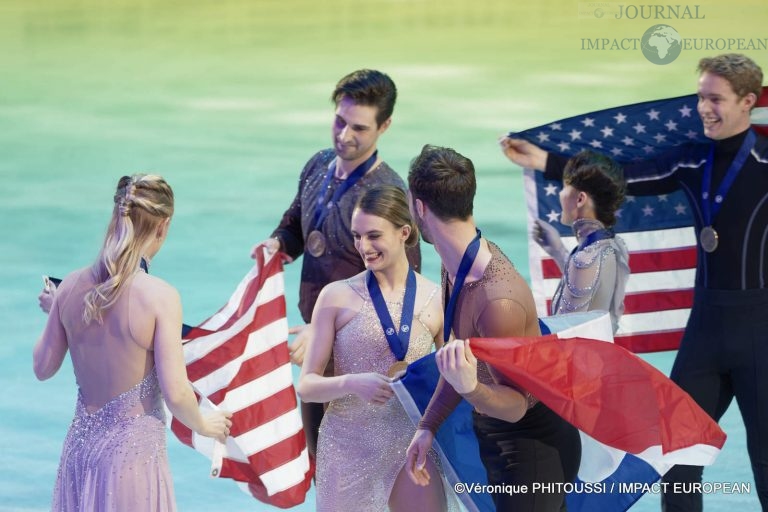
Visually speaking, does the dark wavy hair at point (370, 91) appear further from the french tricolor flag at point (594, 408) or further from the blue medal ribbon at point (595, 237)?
the french tricolor flag at point (594, 408)

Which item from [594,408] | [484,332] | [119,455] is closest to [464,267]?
[484,332]

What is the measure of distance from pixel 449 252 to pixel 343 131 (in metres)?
1.42

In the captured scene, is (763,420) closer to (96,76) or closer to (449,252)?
(449,252)

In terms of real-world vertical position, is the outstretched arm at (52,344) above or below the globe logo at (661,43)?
below

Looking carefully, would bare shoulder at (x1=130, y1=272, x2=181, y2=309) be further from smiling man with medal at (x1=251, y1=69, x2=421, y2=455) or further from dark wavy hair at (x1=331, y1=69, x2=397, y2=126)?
dark wavy hair at (x1=331, y1=69, x2=397, y2=126)

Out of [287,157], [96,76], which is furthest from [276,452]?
[96,76]

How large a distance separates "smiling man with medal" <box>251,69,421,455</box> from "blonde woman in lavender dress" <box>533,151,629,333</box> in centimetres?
70

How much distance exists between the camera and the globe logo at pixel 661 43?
15047mm

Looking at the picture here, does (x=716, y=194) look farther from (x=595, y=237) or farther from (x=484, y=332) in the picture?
(x=484, y=332)

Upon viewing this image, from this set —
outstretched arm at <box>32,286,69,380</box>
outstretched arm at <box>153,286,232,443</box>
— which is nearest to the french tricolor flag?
outstretched arm at <box>153,286,232,443</box>

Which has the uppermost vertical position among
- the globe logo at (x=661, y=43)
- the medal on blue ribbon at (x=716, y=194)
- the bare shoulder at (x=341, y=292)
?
the globe logo at (x=661, y=43)

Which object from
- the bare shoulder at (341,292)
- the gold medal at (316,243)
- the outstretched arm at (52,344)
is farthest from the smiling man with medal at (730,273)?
the outstretched arm at (52,344)

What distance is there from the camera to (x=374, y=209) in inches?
159

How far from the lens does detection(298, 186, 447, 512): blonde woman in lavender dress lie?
407cm
